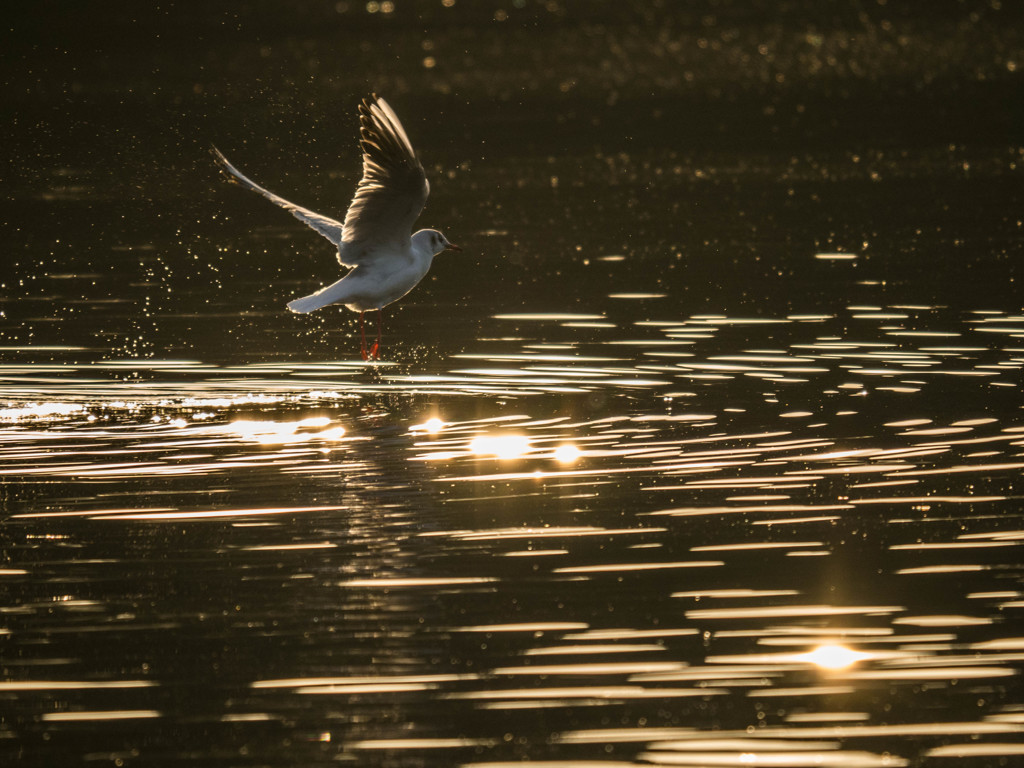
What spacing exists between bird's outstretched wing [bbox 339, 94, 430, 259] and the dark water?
107cm

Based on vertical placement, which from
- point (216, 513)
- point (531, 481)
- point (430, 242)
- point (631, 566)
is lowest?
point (631, 566)

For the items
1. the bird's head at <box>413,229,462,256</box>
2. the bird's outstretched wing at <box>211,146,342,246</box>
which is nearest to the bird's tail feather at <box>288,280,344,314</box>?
the bird's outstretched wing at <box>211,146,342,246</box>

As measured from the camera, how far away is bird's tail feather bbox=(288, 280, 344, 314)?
15305mm

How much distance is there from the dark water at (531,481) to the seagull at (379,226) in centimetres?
69

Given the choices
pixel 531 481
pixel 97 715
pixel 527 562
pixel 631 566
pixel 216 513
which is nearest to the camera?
pixel 97 715

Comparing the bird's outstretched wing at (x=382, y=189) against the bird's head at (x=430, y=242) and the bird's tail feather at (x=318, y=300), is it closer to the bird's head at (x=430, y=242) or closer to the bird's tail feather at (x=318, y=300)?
the bird's tail feather at (x=318, y=300)

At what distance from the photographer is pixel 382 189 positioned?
15094mm

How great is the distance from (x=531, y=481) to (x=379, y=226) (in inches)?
192

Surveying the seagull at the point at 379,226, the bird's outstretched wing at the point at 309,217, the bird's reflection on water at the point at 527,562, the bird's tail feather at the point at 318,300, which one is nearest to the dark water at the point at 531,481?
the bird's reflection on water at the point at 527,562

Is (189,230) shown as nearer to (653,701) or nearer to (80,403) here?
(80,403)

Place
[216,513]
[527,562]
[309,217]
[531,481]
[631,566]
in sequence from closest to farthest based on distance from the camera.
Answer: [631,566] → [527,562] → [216,513] → [531,481] → [309,217]

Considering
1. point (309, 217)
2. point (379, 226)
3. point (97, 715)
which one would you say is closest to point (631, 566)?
point (97, 715)

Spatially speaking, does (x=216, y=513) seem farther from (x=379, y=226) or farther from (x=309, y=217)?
(x=309, y=217)

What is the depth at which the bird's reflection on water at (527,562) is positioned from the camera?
7480 millimetres
